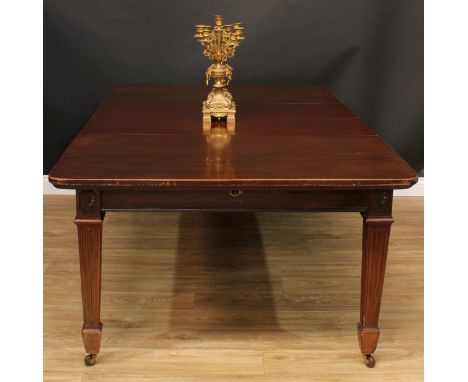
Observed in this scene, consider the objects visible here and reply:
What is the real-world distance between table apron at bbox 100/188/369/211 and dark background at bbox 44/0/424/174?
2.11 metres

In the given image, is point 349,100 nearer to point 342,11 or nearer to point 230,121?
point 342,11

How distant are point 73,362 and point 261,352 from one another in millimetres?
614

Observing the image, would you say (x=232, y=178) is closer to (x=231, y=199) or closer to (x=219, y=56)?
(x=231, y=199)

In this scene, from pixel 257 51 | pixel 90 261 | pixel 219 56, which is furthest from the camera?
pixel 257 51

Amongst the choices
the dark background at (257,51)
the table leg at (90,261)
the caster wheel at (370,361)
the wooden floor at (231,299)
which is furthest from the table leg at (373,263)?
the dark background at (257,51)

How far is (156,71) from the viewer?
423 cm

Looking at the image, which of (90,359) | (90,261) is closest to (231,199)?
(90,261)

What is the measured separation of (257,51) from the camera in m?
4.20

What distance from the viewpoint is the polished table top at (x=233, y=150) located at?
2170 millimetres

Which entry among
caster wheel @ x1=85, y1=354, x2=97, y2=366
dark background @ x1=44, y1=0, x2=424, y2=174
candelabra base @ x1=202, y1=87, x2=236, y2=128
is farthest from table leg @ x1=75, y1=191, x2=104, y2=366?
dark background @ x1=44, y1=0, x2=424, y2=174

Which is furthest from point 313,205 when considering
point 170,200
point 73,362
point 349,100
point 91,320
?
point 349,100

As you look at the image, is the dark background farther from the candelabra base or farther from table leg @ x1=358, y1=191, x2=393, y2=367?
table leg @ x1=358, y1=191, x2=393, y2=367

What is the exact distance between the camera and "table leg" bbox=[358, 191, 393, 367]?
226 centimetres

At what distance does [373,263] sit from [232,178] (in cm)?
53
